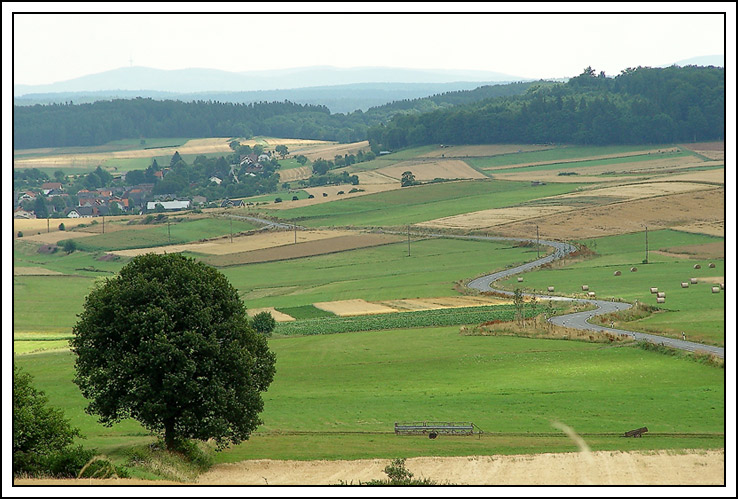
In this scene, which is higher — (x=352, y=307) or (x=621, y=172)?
(x=621, y=172)

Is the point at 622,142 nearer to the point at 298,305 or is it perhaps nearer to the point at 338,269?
the point at 338,269

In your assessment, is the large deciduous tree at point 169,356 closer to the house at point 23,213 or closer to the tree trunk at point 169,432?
the tree trunk at point 169,432

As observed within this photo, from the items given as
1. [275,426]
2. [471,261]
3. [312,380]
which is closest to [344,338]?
[312,380]

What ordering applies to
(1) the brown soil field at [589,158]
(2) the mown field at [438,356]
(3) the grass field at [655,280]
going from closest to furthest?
(2) the mown field at [438,356], (3) the grass field at [655,280], (1) the brown soil field at [589,158]

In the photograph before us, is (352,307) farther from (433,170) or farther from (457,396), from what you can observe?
(433,170)

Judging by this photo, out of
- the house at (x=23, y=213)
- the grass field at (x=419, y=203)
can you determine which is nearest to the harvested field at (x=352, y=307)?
the grass field at (x=419, y=203)

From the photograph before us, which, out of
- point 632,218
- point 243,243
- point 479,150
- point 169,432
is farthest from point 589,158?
point 169,432
